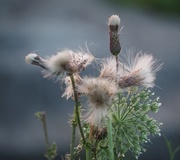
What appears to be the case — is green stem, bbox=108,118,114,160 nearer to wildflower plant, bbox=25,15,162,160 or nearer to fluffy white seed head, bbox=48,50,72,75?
wildflower plant, bbox=25,15,162,160

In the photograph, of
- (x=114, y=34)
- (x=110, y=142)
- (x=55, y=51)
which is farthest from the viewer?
(x=55, y=51)

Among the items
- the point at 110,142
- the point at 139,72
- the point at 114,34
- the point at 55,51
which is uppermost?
the point at 55,51

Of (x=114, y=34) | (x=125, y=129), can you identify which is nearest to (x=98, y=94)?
(x=125, y=129)

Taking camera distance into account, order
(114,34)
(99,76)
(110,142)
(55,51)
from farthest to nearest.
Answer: (55,51) < (114,34) < (99,76) < (110,142)

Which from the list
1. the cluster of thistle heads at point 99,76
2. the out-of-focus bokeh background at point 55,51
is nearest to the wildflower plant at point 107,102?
the cluster of thistle heads at point 99,76

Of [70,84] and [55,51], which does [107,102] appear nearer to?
[70,84]

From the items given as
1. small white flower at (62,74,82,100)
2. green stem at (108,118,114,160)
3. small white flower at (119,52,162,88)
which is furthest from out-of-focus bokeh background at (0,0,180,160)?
green stem at (108,118,114,160)

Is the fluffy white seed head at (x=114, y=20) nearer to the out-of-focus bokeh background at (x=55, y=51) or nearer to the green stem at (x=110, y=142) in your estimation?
the green stem at (x=110, y=142)
